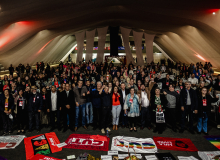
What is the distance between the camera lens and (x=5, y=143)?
4691mm

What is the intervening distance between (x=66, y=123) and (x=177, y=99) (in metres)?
4.17

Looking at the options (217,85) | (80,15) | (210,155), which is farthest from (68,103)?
(80,15)

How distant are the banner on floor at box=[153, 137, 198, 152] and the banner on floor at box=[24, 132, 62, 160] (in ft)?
9.96

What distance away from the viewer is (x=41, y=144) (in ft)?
15.1

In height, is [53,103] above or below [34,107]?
above

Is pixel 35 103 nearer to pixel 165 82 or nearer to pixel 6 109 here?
pixel 6 109

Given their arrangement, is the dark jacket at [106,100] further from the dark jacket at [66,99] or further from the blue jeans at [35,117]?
the blue jeans at [35,117]

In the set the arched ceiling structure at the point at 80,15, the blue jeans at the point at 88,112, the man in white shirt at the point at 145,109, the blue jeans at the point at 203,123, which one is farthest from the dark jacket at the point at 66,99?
the arched ceiling structure at the point at 80,15

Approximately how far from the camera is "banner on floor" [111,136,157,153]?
4.31 m

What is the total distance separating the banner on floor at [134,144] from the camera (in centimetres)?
431

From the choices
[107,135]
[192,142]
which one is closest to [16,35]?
[107,135]

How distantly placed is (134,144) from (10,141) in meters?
3.98

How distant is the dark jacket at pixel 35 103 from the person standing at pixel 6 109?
2.14 ft

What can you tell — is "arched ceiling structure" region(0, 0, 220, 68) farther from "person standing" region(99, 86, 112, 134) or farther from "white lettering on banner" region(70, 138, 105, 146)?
"white lettering on banner" region(70, 138, 105, 146)
